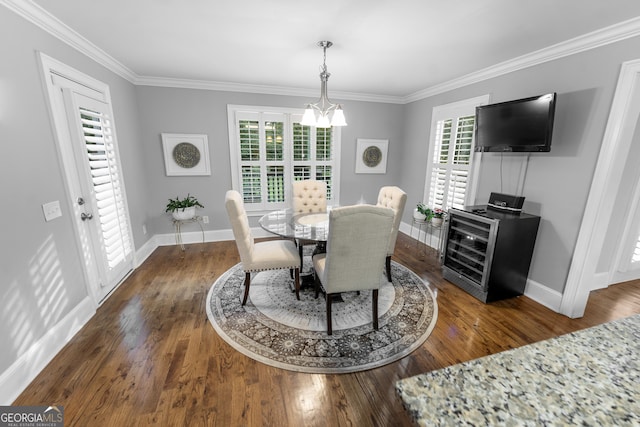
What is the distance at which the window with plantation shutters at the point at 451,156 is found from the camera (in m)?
3.38

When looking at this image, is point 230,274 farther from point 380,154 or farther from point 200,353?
point 380,154

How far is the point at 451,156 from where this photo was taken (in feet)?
12.1

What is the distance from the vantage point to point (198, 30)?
2.17 meters

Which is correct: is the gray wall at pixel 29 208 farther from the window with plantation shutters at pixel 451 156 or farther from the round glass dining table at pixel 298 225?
the window with plantation shutters at pixel 451 156

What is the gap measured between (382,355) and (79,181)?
2.90 m

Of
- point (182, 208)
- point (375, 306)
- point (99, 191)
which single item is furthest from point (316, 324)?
point (182, 208)

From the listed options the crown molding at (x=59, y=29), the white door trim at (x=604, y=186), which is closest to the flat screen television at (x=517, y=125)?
the white door trim at (x=604, y=186)

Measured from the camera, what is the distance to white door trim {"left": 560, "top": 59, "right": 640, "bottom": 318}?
1.97 metres

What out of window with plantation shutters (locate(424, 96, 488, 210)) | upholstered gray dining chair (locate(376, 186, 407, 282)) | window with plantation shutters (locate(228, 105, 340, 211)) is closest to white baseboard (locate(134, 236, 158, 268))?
window with plantation shutters (locate(228, 105, 340, 211))

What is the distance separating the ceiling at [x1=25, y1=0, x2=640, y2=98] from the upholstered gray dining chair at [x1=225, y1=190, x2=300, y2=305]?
1.37m

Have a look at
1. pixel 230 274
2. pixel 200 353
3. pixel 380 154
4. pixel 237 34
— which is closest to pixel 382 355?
pixel 200 353

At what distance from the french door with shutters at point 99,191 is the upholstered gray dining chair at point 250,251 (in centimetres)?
131

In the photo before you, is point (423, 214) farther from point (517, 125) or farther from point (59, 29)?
point (59, 29)

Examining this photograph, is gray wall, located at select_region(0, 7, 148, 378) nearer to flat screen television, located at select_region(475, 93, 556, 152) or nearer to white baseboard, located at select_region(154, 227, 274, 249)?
white baseboard, located at select_region(154, 227, 274, 249)
